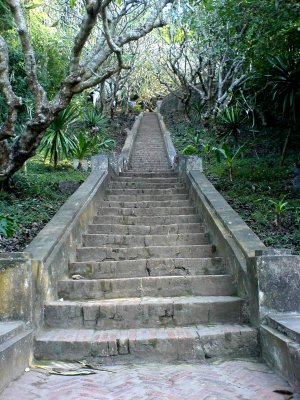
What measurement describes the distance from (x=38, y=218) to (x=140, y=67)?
2097 cm

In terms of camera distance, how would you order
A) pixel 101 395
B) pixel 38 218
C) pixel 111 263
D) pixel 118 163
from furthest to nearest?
pixel 118 163 < pixel 38 218 < pixel 111 263 < pixel 101 395

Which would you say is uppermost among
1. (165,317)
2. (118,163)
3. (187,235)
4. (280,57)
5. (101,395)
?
(280,57)

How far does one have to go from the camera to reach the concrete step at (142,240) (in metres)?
6.18

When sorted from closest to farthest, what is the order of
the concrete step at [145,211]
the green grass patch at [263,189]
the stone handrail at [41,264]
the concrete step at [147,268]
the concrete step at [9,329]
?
the concrete step at [9,329] < the stone handrail at [41,264] < the concrete step at [147,268] < the green grass patch at [263,189] < the concrete step at [145,211]

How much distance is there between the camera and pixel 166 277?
495 centimetres

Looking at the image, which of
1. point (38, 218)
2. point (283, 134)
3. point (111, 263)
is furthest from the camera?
point (283, 134)

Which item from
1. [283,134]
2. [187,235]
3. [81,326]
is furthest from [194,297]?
[283,134]

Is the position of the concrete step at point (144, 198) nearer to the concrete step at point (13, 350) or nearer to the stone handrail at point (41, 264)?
the stone handrail at point (41, 264)

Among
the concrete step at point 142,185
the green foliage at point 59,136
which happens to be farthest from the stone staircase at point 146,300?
the green foliage at point 59,136

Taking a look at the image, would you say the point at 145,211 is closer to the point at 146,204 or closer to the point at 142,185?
the point at 146,204

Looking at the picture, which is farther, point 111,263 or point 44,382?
point 111,263

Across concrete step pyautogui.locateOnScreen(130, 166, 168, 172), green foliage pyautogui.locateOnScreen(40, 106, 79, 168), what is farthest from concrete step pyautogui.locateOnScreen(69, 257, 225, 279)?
concrete step pyautogui.locateOnScreen(130, 166, 168, 172)

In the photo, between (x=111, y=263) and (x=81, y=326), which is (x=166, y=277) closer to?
(x=111, y=263)

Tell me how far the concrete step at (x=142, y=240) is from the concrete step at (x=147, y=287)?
1.27 m
